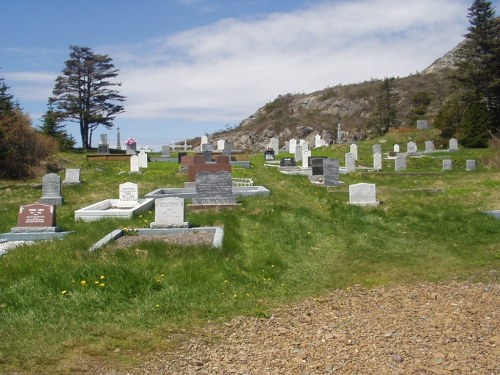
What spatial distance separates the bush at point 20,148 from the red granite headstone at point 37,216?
574 inches

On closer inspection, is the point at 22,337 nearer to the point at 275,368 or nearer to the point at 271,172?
the point at 275,368

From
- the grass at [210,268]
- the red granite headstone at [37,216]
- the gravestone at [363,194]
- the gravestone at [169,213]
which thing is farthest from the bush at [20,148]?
the gravestone at [363,194]

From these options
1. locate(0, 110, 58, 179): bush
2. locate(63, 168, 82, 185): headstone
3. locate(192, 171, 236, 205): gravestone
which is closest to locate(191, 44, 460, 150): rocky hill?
locate(0, 110, 58, 179): bush

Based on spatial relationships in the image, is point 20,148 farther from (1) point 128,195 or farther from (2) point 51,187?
(1) point 128,195

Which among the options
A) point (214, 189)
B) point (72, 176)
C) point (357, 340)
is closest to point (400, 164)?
point (214, 189)

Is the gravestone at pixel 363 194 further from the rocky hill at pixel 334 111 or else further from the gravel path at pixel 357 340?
the rocky hill at pixel 334 111

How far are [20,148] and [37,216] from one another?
16953mm

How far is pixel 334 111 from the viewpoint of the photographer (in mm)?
75875

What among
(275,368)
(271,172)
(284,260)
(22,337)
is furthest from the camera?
(271,172)

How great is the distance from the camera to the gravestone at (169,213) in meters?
12.2

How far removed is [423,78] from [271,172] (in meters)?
57.3

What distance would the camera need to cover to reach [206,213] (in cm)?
1446

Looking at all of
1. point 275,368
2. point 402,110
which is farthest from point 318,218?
point 402,110

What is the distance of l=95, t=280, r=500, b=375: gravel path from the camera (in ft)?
16.2
